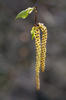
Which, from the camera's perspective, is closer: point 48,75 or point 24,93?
point 24,93

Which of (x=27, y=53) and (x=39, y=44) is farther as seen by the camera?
(x=27, y=53)

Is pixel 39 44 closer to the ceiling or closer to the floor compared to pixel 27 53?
closer to the floor

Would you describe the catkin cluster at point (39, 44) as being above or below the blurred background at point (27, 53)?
below

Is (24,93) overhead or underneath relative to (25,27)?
underneath

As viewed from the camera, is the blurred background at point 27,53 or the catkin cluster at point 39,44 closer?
the catkin cluster at point 39,44

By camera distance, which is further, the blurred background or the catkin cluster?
the blurred background

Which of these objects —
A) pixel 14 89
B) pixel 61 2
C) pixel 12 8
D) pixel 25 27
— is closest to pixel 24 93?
pixel 14 89

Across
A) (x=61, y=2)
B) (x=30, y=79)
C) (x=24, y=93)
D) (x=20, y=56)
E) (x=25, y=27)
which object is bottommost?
(x=24, y=93)

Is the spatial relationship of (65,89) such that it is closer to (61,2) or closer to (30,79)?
(30,79)
